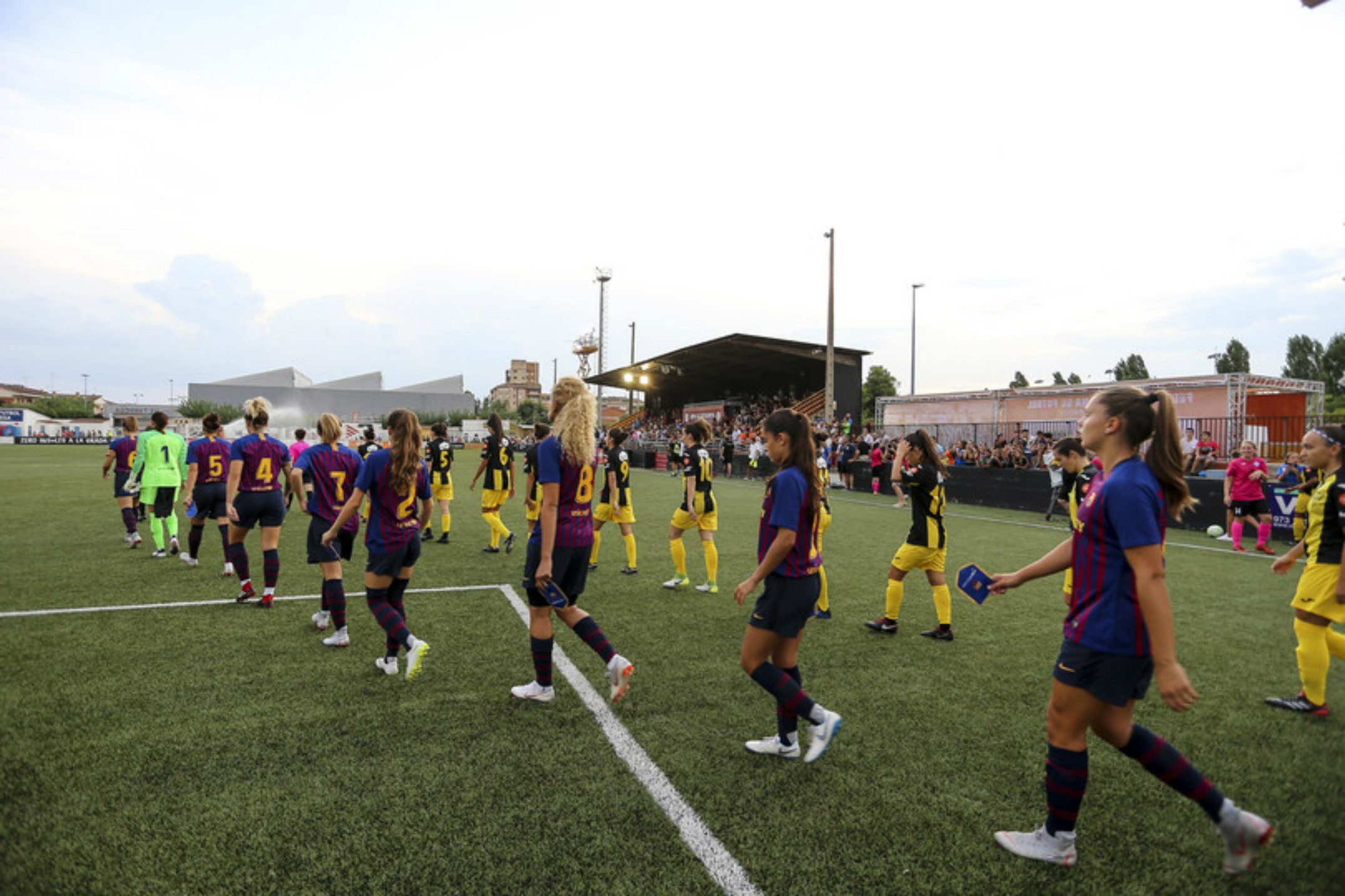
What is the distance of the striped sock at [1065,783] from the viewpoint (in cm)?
275

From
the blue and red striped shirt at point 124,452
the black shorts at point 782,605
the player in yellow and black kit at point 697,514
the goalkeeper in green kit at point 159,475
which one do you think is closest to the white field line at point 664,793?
the black shorts at point 782,605

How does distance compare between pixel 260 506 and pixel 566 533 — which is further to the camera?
pixel 260 506

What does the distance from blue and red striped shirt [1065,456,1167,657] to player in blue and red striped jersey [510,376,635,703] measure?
2454 mm

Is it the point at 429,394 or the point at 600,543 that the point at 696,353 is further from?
the point at 429,394

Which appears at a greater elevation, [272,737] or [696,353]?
[696,353]

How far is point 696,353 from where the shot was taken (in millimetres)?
37594

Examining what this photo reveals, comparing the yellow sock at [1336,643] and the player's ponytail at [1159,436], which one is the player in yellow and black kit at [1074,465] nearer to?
the yellow sock at [1336,643]

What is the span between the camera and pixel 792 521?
10.7ft

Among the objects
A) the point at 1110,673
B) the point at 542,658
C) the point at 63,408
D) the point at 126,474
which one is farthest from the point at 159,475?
the point at 63,408

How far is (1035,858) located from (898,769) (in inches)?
31.8

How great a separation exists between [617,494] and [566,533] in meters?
4.09

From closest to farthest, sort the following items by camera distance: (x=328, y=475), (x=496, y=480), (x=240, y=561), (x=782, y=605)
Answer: (x=782, y=605), (x=328, y=475), (x=240, y=561), (x=496, y=480)

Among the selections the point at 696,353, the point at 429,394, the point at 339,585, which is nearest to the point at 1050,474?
the point at 339,585

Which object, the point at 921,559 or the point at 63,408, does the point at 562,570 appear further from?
the point at 63,408
